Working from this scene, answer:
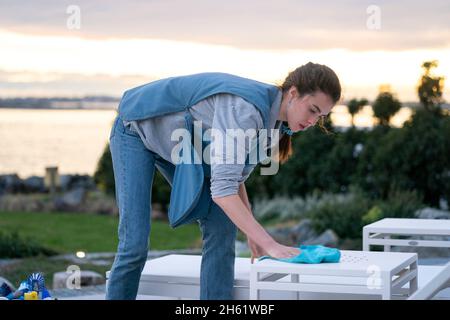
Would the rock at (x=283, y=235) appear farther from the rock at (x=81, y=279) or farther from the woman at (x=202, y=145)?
the woman at (x=202, y=145)

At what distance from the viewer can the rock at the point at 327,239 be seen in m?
7.51

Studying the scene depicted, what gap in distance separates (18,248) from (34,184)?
3918 millimetres

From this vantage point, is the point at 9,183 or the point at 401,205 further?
the point at 9,183

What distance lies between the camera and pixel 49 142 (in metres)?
11.4

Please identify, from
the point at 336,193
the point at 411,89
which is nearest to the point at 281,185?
the point at 336,193

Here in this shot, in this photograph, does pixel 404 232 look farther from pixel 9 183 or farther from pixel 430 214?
pixel 9 183

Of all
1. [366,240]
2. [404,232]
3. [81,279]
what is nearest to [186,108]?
[366,240]

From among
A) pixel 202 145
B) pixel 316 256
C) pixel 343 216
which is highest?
pixel 202 145

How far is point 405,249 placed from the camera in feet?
23.6

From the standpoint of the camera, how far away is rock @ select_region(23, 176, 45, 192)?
37.4ft

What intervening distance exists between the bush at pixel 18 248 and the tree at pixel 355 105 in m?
3.55

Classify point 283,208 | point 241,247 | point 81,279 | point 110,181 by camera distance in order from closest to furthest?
point 81,279 → point 241,247 → point 283,208 → point 110,181
